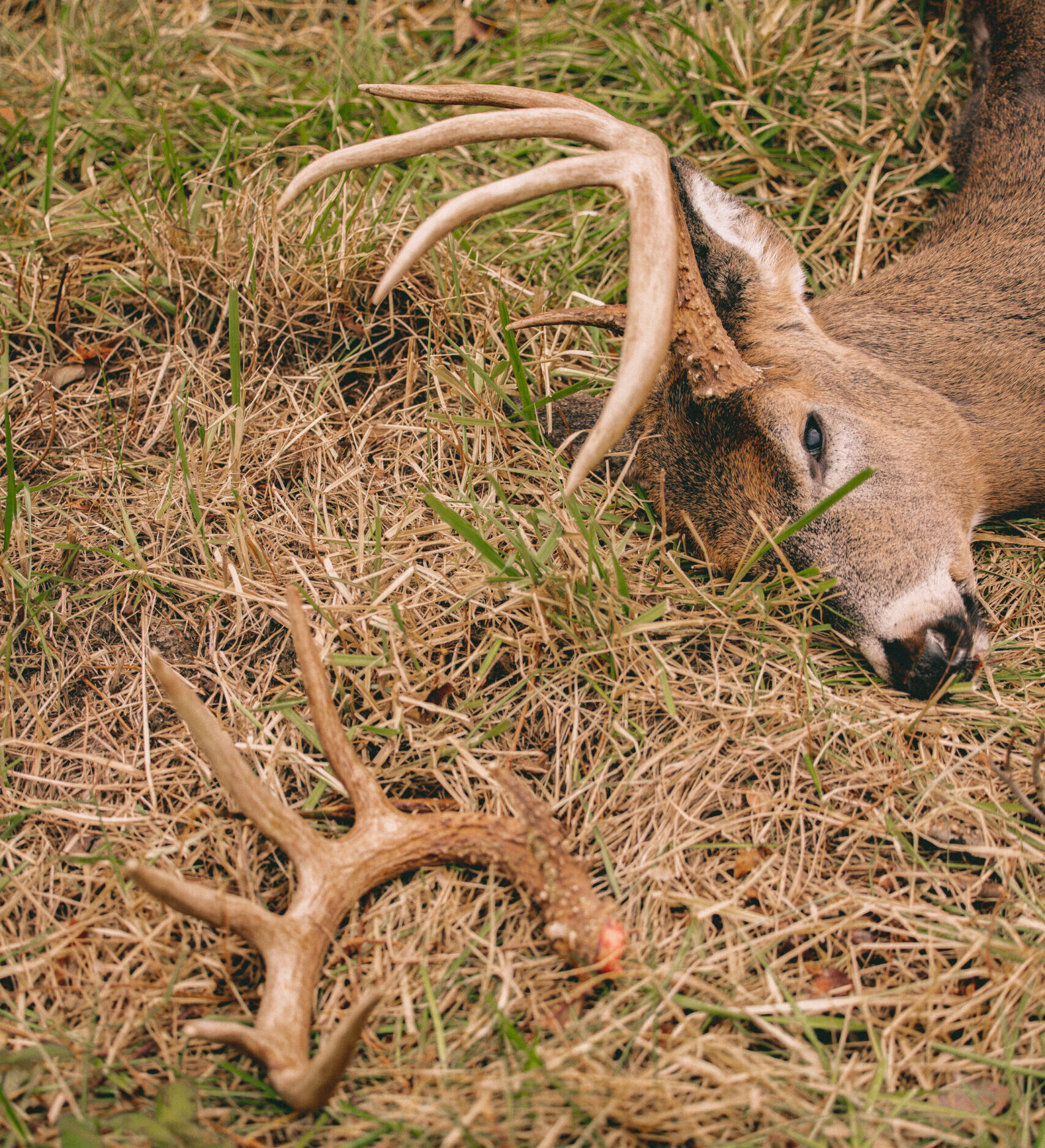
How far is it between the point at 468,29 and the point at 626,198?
2.52 metres

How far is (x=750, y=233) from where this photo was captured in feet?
9.98

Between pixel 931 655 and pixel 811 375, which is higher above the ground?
pixel 811 375

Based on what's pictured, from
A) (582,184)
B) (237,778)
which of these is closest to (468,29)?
(582,184)

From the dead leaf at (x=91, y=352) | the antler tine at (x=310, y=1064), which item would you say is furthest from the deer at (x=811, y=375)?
the dead leaf at (x=91, y=352)

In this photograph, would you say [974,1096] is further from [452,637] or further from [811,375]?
[811,375]

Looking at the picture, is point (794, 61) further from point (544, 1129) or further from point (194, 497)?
point (544, 1129)

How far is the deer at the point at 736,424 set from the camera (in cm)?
217

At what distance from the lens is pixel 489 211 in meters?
2.21

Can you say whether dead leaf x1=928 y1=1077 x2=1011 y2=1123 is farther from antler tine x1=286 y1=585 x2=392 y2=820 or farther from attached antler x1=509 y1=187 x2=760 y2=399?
attached antler x1=509 y1=187 x2=760 y2=399

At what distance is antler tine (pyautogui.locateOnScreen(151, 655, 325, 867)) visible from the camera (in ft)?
7.10

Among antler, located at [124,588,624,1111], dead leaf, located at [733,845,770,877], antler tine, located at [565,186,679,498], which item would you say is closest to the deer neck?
antler tine, located at [565,186,679,498]

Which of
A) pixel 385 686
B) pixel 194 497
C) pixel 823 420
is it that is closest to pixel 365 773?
pixel 385 686

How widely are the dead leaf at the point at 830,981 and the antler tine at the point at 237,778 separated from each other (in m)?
1.27

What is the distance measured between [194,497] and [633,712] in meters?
1.63
